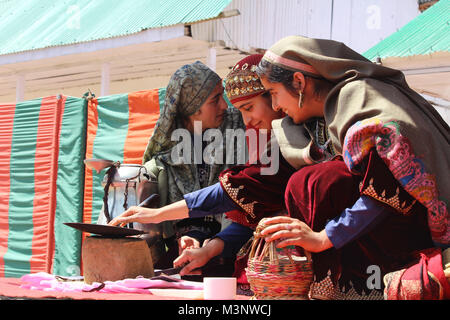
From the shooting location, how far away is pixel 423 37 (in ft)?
21.0

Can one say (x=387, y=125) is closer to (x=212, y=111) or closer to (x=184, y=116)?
(x=212, y=111)

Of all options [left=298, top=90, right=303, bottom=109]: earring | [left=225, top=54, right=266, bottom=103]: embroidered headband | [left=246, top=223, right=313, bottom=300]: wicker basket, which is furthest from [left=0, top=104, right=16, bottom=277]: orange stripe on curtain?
[left=246, top=223, right=313, bottom=300]: wicker basket

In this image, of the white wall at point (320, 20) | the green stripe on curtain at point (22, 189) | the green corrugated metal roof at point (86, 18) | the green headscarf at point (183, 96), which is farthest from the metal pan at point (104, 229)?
the white wall at point (320, 20)

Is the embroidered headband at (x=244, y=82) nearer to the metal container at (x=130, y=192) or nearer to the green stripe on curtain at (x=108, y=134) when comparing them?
the metal container at (x=130, y=192)

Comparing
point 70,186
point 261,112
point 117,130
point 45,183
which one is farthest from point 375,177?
point 45,183

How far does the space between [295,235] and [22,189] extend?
532cm

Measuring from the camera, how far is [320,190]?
101 inches

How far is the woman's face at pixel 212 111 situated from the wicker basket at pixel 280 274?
191 centimetres

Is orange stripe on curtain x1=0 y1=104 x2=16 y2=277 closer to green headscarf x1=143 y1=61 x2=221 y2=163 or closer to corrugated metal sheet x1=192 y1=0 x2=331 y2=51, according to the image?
corrugated metal sheet x1=192 y1=0 x2=331 y2=51

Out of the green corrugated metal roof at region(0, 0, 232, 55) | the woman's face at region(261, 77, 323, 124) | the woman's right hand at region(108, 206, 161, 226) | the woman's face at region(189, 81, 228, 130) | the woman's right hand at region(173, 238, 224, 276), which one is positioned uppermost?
the green corrugated metal roof at region(0, 0, 232, 55)

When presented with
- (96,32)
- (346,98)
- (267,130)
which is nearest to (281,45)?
(346,98)

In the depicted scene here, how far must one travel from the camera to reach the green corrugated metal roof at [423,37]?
238 inches

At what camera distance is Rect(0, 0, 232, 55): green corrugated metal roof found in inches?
345
